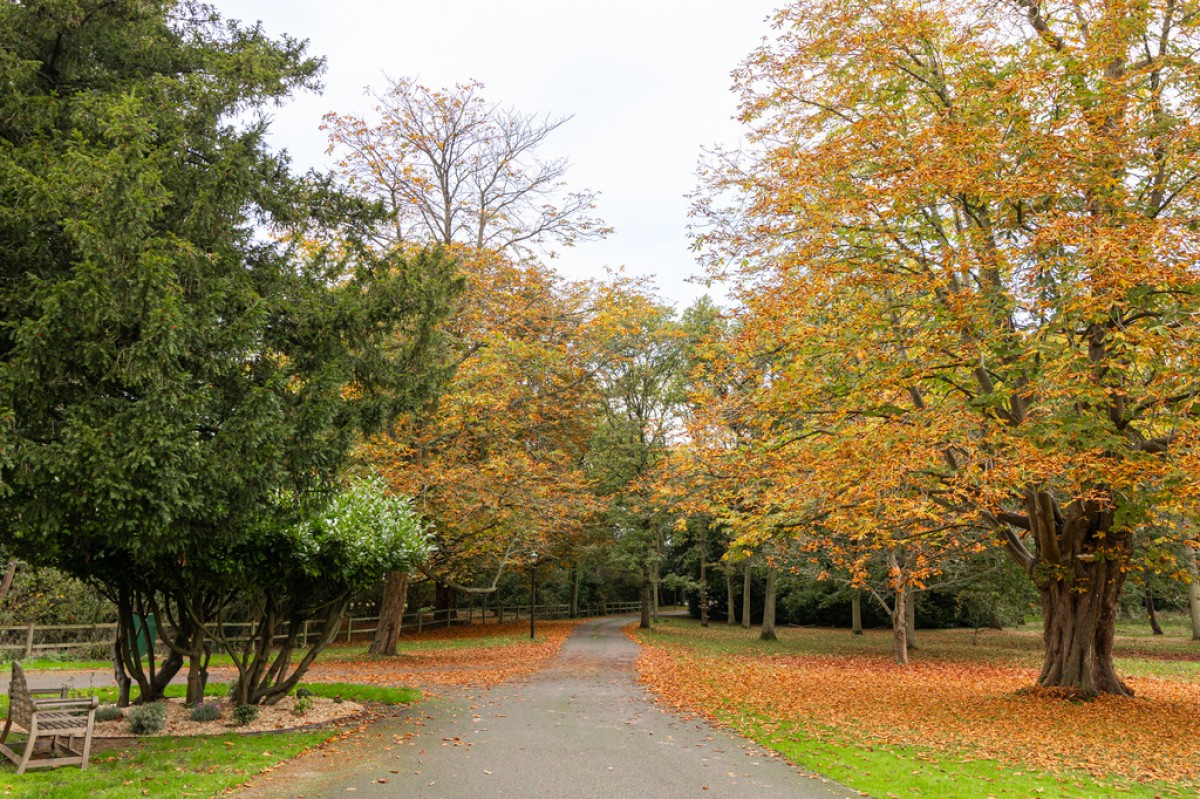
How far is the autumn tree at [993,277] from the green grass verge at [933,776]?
3029mm

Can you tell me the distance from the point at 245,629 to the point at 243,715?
1234 centimetres

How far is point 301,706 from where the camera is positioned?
9703 millimetres

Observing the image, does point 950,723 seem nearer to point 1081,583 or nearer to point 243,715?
point 1081,583

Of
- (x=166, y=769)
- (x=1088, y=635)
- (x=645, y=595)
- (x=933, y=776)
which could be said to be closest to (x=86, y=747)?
(x=166, y=769)

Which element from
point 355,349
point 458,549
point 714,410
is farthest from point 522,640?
point 355,349

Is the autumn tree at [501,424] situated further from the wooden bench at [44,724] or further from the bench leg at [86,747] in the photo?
the bench leg at [86,747]

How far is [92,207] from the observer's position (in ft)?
23.0

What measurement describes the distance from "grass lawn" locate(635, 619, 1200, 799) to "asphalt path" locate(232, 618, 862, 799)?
31.6 inches

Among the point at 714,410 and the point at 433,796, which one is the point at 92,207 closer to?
the point at 433,796

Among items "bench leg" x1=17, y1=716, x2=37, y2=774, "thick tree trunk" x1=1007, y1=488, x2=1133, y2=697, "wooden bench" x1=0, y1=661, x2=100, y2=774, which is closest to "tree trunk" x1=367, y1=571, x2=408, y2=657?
"wooden bench" x1=0, y1=661, x2=100, y2=774

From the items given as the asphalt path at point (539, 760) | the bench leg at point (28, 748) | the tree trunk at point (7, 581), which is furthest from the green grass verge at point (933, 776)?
the tree trunk at point (7, 581)

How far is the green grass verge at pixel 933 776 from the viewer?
6.89 metres

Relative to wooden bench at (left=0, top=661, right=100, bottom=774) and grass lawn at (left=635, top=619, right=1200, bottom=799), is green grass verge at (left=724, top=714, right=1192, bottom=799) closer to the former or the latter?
grass lawn at (left=635, top=619, right=1200, bottom=799)

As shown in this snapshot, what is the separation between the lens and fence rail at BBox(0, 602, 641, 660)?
52.8 feet
